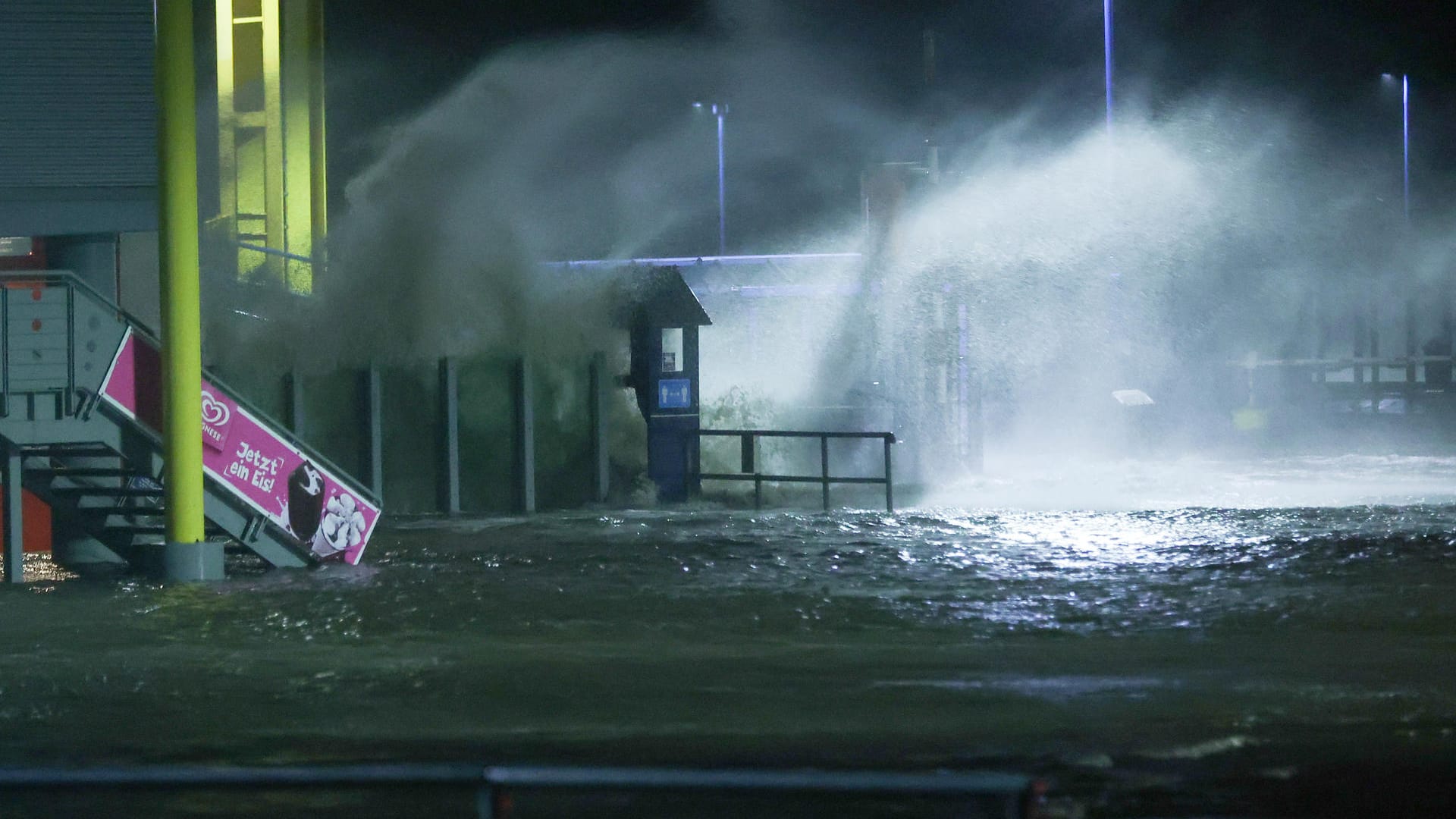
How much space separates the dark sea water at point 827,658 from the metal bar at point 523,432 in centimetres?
347

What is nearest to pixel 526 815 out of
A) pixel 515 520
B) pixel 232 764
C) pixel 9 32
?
pixel 232 764

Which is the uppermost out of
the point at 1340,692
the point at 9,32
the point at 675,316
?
the point at 9,32

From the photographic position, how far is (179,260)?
1414 cm

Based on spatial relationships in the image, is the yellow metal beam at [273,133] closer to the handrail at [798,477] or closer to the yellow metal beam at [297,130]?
the yellow metal beam at [297,130]

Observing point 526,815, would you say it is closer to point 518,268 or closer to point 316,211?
point 518,268

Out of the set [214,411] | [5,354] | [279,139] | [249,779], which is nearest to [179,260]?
[214,411]

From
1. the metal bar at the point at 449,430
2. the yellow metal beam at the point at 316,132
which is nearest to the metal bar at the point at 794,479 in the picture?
the metal bar at the point at 449,430

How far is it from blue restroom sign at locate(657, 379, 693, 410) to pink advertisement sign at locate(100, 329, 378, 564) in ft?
22.8

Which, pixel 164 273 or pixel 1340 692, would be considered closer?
pixel 1340 692

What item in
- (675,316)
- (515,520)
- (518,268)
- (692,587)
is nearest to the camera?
(692,587)

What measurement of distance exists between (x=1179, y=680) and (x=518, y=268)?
16.4 meters

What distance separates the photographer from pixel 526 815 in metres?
6.69

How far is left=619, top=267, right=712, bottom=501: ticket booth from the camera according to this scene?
22.4 metres

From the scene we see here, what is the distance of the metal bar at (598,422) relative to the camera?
2234cm
